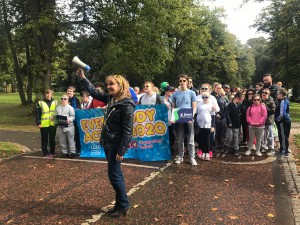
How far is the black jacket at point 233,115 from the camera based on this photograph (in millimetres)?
9141

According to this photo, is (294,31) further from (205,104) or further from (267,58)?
(267,58)

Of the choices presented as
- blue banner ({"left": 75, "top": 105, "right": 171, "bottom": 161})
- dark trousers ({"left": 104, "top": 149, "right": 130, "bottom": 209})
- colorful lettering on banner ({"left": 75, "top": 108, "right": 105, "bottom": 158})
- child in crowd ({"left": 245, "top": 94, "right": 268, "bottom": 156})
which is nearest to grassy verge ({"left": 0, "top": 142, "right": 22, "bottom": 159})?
colorful lettering on banner ({"left": 75, "top": 108, "right": 105, "bottom": 158})

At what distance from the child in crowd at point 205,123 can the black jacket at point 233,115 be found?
1003 mm

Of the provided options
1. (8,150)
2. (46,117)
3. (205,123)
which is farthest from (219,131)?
(8,150)

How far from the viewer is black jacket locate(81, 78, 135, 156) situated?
4512 mm

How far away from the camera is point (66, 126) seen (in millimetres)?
8539

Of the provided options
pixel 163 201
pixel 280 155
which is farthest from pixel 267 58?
pixel 163 201

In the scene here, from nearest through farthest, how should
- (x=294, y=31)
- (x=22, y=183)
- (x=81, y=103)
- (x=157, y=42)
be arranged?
1. (x=22, y=183)
2. (x=81, y=103)
3. (x=157, y=42)
4. (x=294, y=31)

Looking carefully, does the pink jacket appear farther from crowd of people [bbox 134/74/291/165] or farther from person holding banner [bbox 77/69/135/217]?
person holding banner [bbox 77/69/135/217]

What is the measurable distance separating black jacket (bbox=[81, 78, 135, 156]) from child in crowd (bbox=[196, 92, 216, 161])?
Result: 152 inches

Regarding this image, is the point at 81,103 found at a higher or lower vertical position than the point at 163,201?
higher

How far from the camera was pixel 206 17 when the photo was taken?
133 feet

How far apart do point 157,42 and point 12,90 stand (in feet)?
251

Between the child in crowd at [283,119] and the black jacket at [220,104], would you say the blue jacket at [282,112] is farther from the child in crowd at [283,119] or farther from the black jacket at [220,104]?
the black jacket at [220,104]
